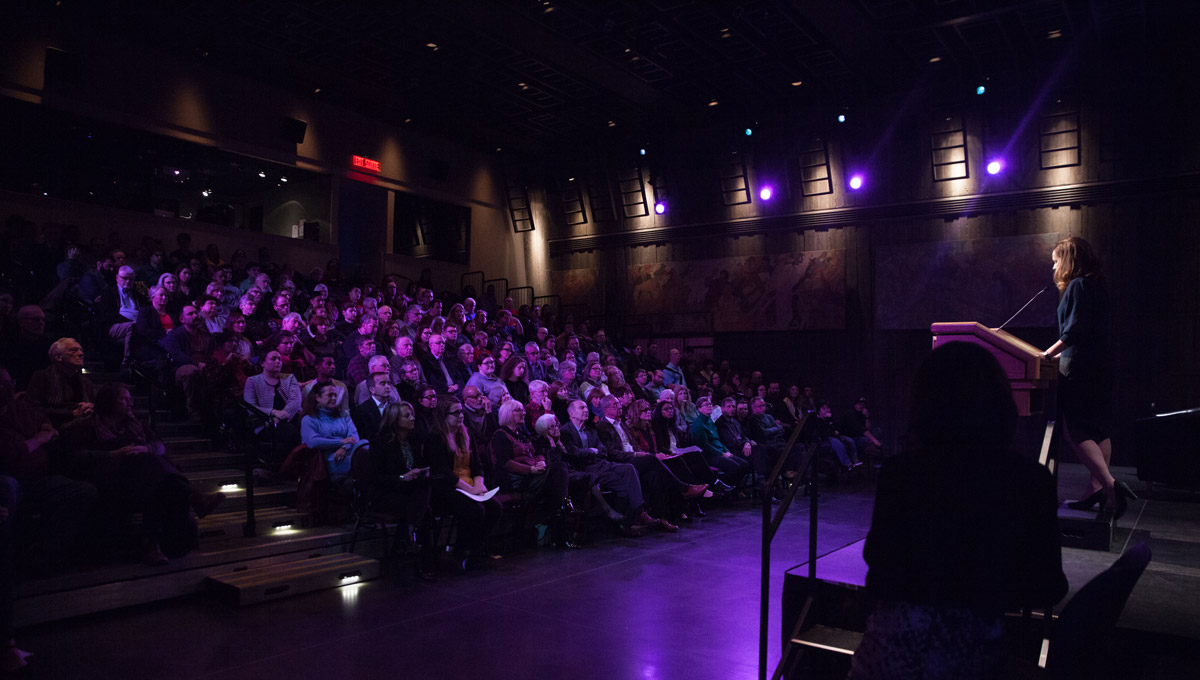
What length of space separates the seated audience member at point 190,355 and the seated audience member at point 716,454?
496cm

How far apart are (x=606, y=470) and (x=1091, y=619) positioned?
5198 millimetres

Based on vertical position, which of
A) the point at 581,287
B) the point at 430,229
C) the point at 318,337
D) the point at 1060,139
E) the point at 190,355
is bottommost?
the point at 190,355

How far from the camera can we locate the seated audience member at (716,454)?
27.2 ft

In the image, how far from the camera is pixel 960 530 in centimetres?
147

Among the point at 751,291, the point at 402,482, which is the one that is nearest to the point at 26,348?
the point at 402,482

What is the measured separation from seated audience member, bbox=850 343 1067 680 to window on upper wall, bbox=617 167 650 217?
13.4 meters

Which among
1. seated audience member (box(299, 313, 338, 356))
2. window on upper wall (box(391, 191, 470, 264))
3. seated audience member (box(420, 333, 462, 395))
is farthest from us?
window on upper wall (box(391, 191, 470, 264))

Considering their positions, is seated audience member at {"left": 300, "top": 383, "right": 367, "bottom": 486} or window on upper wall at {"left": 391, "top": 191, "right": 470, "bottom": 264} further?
window on upper wall at {"left": 391, "top": 191, "right": 470, "bottom": 264}

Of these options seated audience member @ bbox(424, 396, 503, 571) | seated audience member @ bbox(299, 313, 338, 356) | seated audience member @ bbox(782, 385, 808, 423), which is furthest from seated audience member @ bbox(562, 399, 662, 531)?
seated audience member @ bbox(782, 385, 808, 423)

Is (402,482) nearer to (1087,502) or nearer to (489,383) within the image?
(489,383)

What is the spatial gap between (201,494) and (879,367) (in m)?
10.3

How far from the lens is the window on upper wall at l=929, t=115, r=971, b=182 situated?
37.9ft

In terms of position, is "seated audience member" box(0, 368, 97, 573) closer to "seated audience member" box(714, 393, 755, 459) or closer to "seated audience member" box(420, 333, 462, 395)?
"seated audience member" box(420, 333, 462, 395)

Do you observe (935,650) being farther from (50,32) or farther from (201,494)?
(50,32)
